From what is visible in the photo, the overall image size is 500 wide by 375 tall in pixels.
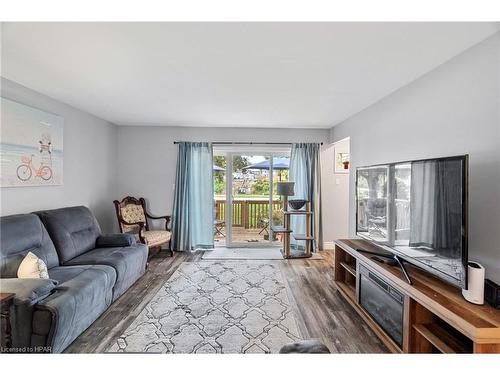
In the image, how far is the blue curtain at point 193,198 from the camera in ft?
15.0

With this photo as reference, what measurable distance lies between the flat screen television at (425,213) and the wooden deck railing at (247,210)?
2.59 metres

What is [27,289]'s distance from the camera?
1736 millimetres

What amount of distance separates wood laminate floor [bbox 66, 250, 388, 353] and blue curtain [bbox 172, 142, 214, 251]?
816 millimetres

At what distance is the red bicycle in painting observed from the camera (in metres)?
2.61

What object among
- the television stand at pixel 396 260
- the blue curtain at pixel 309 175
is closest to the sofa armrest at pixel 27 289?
the television stand at pixel 396 260

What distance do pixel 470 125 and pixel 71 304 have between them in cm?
329

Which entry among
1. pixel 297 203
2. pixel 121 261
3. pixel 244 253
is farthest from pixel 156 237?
pixel 297 203

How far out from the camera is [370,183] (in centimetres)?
265

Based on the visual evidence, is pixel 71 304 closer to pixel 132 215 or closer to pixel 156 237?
pixel 156 237

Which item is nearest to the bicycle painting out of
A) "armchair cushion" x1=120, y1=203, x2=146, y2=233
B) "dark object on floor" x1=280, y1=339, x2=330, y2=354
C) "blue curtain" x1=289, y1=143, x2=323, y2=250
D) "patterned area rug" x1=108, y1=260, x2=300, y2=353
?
"armchair cushion" x1=120, y1=203, x2=146, y2=233

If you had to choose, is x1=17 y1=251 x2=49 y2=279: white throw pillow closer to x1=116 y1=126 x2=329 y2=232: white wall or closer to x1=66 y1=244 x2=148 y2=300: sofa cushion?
x1=66 y1=244 x2=148 y2=300: sofa cushion
